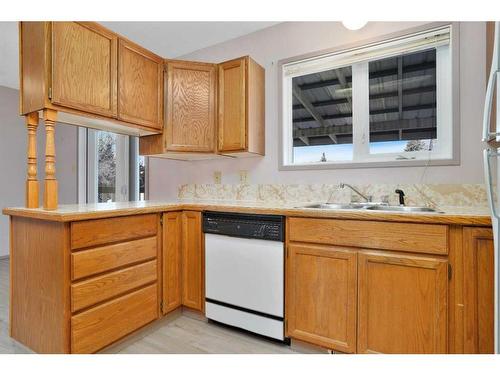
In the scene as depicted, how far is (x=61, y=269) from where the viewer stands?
147 centimetres

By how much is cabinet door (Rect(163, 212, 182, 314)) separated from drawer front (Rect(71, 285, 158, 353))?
11 cm

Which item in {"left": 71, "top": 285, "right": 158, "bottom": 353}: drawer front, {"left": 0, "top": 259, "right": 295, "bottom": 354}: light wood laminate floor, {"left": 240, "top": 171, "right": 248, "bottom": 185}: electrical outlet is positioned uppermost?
{"left": 240, "top": 171, "right": 248, "bottom": 185}: electrical outlet

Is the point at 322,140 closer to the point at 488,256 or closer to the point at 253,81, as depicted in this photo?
the point at 253,81

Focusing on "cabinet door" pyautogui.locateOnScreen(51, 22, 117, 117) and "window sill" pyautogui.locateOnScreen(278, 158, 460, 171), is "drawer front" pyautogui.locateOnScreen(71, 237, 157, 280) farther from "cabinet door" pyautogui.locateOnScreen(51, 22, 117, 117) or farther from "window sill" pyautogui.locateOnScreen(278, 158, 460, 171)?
"window sill" pyautogui.locateOnScreen(278, 158, 460, 171)

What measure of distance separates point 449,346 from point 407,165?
1.13 meters

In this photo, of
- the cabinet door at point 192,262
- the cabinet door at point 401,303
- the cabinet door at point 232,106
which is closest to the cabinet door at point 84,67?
the cabinet door at point 232,106

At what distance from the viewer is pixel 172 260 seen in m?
2.09

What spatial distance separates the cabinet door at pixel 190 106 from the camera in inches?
95.6

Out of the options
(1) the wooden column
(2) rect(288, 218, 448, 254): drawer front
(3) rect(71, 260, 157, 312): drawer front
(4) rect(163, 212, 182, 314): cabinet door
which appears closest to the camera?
(2) rect(288, 218, 448, 254): drawer front

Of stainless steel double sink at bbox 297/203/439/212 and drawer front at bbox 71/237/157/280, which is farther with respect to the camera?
stainless steel double sink at bbox 297/203/439/212

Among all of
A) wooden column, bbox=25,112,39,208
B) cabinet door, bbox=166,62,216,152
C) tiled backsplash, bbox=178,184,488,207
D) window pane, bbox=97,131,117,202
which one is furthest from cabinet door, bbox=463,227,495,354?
window pane, bbox=97,131,117,202

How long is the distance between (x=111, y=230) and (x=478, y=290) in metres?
1.88

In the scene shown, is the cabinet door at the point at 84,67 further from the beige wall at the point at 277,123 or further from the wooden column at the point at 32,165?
the beige wall at the point at 277,123

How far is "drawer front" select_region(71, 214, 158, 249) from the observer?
1.52m
